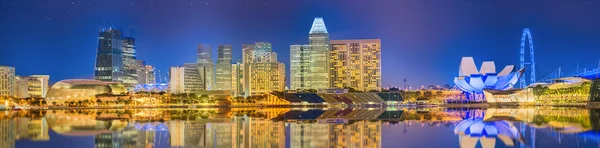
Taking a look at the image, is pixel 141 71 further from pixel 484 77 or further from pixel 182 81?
pixel 484 77

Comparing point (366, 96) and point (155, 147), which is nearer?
point (155, 147)

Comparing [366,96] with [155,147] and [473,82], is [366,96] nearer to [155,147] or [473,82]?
[473,82]

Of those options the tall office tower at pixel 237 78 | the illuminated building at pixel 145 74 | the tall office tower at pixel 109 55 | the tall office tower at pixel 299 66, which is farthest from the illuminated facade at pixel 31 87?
the tall office tower at pixel 299 66

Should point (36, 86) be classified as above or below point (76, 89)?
above

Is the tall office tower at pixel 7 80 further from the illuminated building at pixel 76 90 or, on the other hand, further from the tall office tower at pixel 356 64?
the tall office tower at pixel 356 64

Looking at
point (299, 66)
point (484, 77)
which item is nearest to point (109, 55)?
point (299, 66)

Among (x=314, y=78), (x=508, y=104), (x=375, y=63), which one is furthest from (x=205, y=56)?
(x=508, y=104)

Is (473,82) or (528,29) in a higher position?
(528,29)
